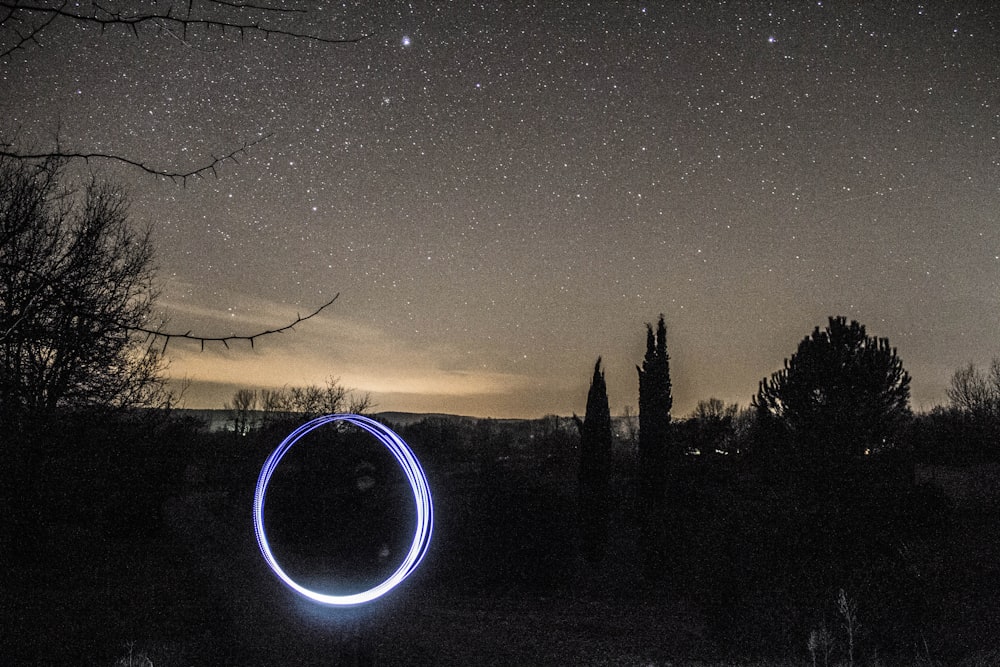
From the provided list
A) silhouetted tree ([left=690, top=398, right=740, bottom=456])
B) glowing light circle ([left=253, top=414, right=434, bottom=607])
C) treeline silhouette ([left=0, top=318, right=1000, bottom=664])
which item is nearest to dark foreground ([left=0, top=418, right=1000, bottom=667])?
treeline silhouette ([left=0, top=318, right=1000, bottom=664])

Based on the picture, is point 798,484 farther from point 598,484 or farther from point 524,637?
point 524,637

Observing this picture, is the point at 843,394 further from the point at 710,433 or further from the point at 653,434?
the point at 710,433

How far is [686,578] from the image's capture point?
53.1 feet

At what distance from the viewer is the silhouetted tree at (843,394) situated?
18.8m

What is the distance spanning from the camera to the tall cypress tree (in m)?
20.6

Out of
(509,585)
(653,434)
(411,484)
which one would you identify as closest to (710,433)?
(653,434)

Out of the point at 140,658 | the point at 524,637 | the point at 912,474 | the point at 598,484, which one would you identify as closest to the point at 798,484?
the point at 912,474

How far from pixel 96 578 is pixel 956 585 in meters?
19.0

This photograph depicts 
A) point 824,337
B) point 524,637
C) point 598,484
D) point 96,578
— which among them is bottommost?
point 524,637

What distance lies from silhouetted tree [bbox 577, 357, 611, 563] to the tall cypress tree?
1.53 meters

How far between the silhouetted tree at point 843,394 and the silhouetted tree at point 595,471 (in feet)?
20.4

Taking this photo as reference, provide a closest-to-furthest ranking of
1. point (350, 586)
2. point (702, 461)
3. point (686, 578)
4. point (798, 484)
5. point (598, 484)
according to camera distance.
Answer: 1. point (350, 586)
2. point (686, 578)
3. point (798, 484)
4. point (598, 484)
5. point (702, 461)

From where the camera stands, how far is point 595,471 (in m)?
22.4

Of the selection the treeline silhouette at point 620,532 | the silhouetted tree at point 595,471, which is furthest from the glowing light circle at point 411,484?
the silhouetted tree at point 595,471
